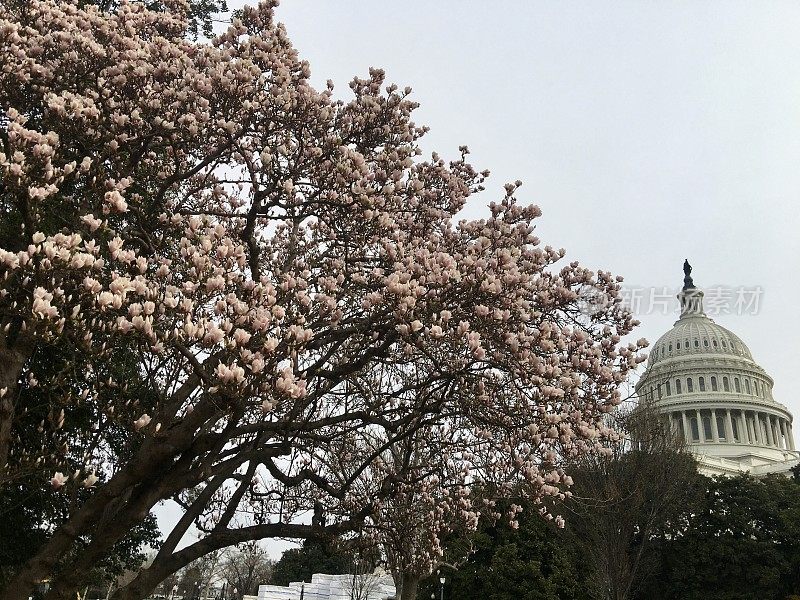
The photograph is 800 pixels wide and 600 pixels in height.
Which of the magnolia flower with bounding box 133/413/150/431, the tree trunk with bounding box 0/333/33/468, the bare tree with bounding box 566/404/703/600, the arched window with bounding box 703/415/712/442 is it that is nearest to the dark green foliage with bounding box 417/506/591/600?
the bare tree with bounding box 566/404/703/600

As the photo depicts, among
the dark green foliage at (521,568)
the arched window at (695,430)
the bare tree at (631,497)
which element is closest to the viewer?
the bare tree at (631,497)

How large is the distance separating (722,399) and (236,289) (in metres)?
94.6

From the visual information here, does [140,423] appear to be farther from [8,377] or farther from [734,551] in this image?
[734,551]

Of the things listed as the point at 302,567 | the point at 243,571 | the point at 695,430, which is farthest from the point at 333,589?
the point at 695,430

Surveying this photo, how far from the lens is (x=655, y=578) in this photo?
36.0 metres

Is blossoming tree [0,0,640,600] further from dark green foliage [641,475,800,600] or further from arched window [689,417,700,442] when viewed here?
arched window [689,417,700,442]

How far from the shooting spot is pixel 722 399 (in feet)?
292

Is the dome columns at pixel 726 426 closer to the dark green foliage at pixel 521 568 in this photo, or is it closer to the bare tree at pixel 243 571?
the bare tree at pixel 243 571

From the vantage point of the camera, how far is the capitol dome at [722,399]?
8850cm

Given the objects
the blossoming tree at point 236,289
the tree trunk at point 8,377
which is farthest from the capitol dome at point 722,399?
the tree trunk at point 8,377

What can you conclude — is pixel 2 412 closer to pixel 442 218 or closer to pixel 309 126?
pixel 309 126

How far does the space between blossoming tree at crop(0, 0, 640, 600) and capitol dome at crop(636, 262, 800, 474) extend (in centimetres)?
8362

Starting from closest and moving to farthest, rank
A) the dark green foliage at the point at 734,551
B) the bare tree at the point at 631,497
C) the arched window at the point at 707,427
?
1. the bare tree at the point at 631,497
2. the dark green foliage at the point at 734,551
3. the arched window at the point at 707,427

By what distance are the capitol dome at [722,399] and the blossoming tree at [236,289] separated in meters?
83.6
